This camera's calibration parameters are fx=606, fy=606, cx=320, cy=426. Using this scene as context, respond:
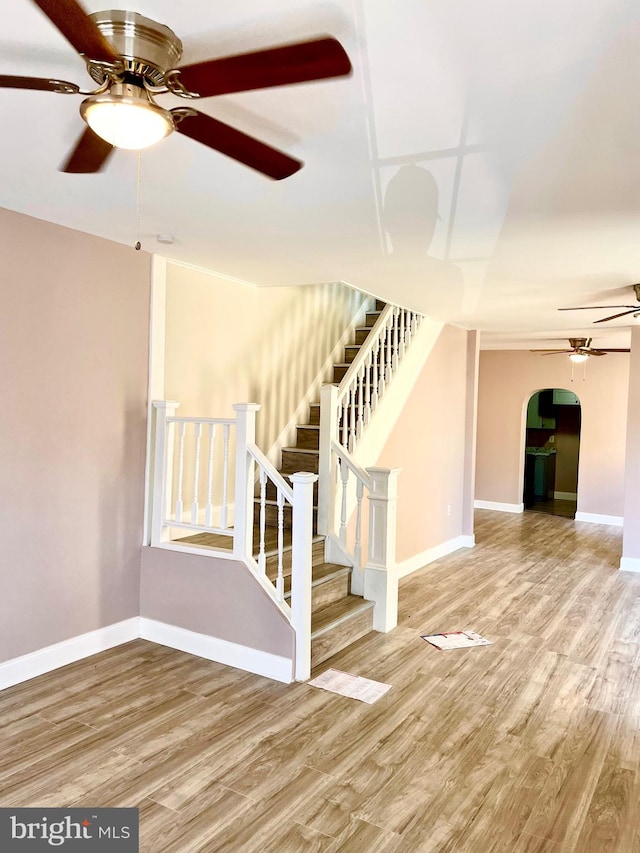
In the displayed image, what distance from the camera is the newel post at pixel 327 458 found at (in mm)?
4480

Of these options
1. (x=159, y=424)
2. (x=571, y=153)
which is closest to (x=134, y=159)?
(x=571, y=153)

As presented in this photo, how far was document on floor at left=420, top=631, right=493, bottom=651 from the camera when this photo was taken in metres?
4.08

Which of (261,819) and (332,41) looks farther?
(261,819)

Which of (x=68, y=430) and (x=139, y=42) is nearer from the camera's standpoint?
(x=139, y=42)

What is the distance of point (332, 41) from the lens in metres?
1.28

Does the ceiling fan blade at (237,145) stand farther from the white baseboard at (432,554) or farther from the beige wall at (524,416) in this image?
the beige wall at (524,416)

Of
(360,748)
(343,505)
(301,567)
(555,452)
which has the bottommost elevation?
(360,748)

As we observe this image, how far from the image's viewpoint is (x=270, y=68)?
4.55 feet

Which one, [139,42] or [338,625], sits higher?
[139,42]

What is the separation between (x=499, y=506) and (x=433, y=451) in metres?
3.76

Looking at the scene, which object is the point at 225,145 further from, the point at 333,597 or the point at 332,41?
the point at 333,597

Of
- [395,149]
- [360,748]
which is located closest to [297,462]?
[360,748]

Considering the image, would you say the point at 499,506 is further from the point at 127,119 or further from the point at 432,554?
the point at 127,119

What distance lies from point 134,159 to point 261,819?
2.56 m
